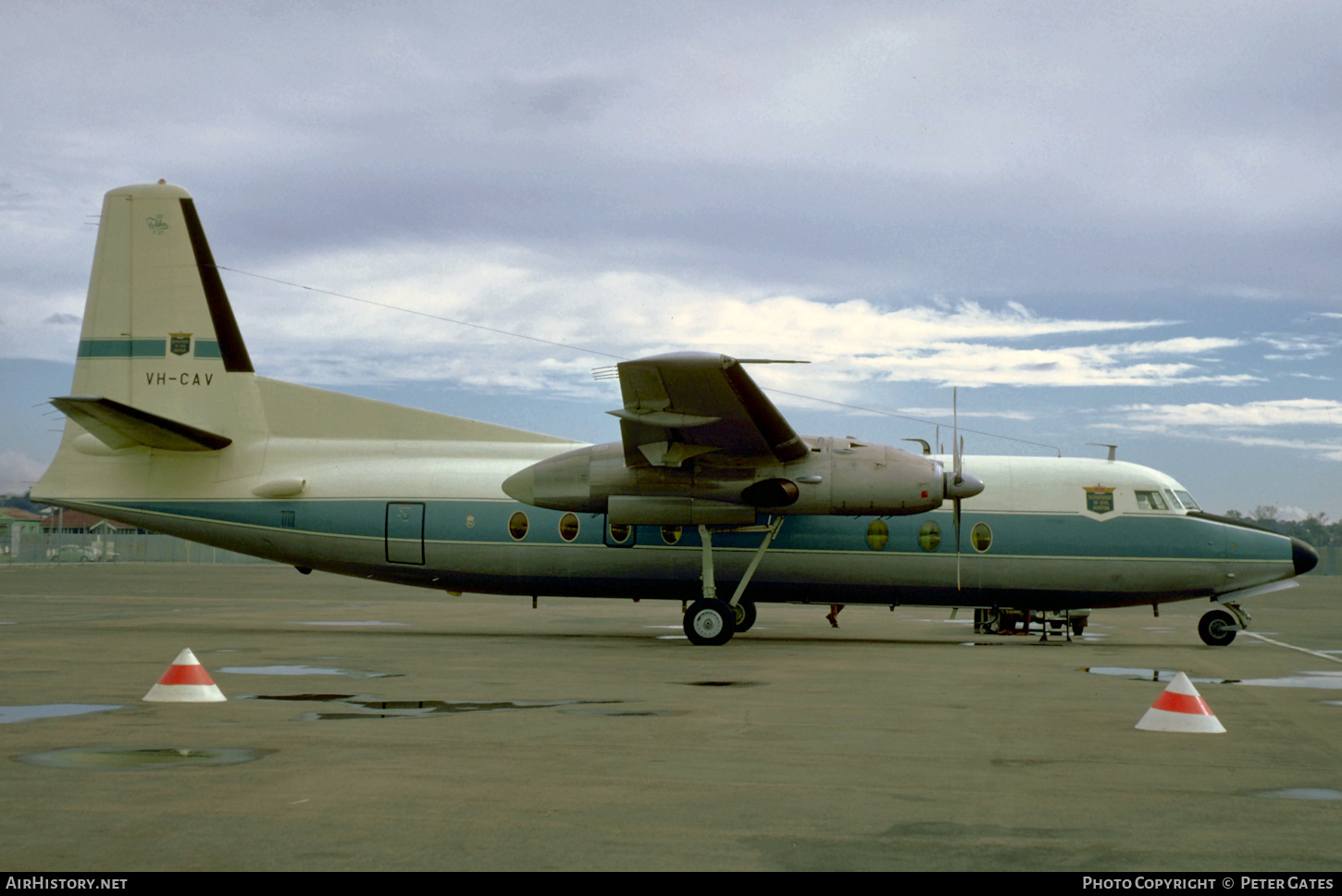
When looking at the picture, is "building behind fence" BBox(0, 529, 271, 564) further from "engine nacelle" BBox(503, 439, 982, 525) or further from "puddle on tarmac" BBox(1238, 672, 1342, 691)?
"puddle on tarmac" BBox(1238, 672, 1342, 691)

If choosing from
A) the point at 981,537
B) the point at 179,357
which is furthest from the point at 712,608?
the point at 179,357

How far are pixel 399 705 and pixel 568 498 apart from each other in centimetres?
850

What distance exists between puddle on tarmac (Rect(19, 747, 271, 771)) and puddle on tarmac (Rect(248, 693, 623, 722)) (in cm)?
172

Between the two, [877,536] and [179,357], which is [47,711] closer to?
[179,357]

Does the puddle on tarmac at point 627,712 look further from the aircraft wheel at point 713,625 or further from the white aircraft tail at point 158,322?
the white aircraft tail at point 158,322

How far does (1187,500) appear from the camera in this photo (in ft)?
67.2

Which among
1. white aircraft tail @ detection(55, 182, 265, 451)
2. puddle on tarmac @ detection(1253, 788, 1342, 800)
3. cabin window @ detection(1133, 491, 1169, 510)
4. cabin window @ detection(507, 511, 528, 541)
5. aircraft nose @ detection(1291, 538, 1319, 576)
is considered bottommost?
puddle on tarmac @ detection(1253, 788, 1342, 800)

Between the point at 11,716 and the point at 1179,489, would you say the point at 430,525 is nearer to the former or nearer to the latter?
the point at 11,716

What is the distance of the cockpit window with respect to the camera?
2041 centimetres

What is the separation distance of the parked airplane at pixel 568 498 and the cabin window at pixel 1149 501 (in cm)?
3

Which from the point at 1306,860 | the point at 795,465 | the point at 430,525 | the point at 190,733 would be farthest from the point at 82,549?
the point at 1306,860

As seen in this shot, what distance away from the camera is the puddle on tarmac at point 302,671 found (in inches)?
531

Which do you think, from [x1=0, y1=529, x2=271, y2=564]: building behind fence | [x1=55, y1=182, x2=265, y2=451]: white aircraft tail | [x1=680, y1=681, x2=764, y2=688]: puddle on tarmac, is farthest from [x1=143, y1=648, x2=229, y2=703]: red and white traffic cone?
[x1=0, y1=529, x2=271, y2=564]: building behind fence

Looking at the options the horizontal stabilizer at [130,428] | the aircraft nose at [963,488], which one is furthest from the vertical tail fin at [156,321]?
the aircraft nose at [963,488]
